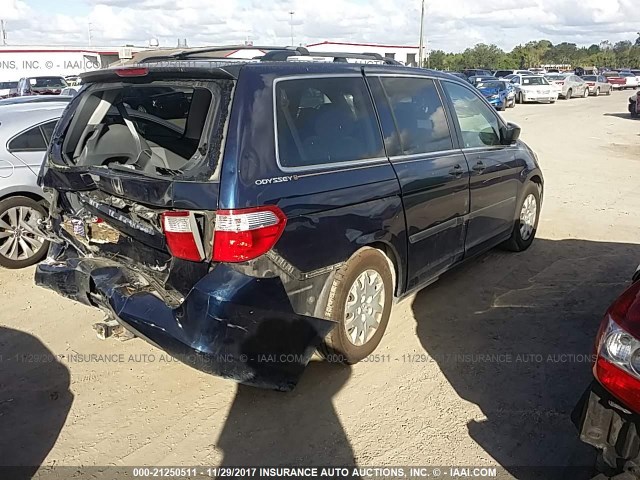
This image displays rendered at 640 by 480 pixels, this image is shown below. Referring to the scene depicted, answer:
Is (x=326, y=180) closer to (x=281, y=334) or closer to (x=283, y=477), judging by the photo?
(x=281, y=334)

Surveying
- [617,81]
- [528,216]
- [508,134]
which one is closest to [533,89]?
[617,81]

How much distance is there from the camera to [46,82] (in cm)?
2306

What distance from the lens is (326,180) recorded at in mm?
3258

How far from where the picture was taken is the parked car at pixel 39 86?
22062 mm

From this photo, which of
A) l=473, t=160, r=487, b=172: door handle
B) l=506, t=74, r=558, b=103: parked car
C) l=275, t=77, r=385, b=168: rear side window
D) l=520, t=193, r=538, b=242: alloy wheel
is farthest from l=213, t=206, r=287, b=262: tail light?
l=506, t=74, r=558, b=103: parked car

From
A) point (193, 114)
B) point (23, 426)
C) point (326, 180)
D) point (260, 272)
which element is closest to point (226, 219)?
point (260, 272)

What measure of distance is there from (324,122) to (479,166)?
73.2 inches

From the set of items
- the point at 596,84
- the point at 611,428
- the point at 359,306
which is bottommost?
the point at 359,306

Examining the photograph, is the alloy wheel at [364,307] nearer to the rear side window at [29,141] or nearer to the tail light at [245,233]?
the tail light at [245,233]

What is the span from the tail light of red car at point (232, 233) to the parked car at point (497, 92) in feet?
72.7

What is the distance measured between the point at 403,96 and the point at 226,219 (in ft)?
6.35

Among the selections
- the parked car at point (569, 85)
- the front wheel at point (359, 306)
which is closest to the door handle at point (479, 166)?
the front wheel at point (359, 306)

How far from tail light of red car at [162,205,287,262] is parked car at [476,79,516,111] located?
22168 millimetres

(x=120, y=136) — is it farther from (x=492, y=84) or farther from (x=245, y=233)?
(x=492, y=84)
